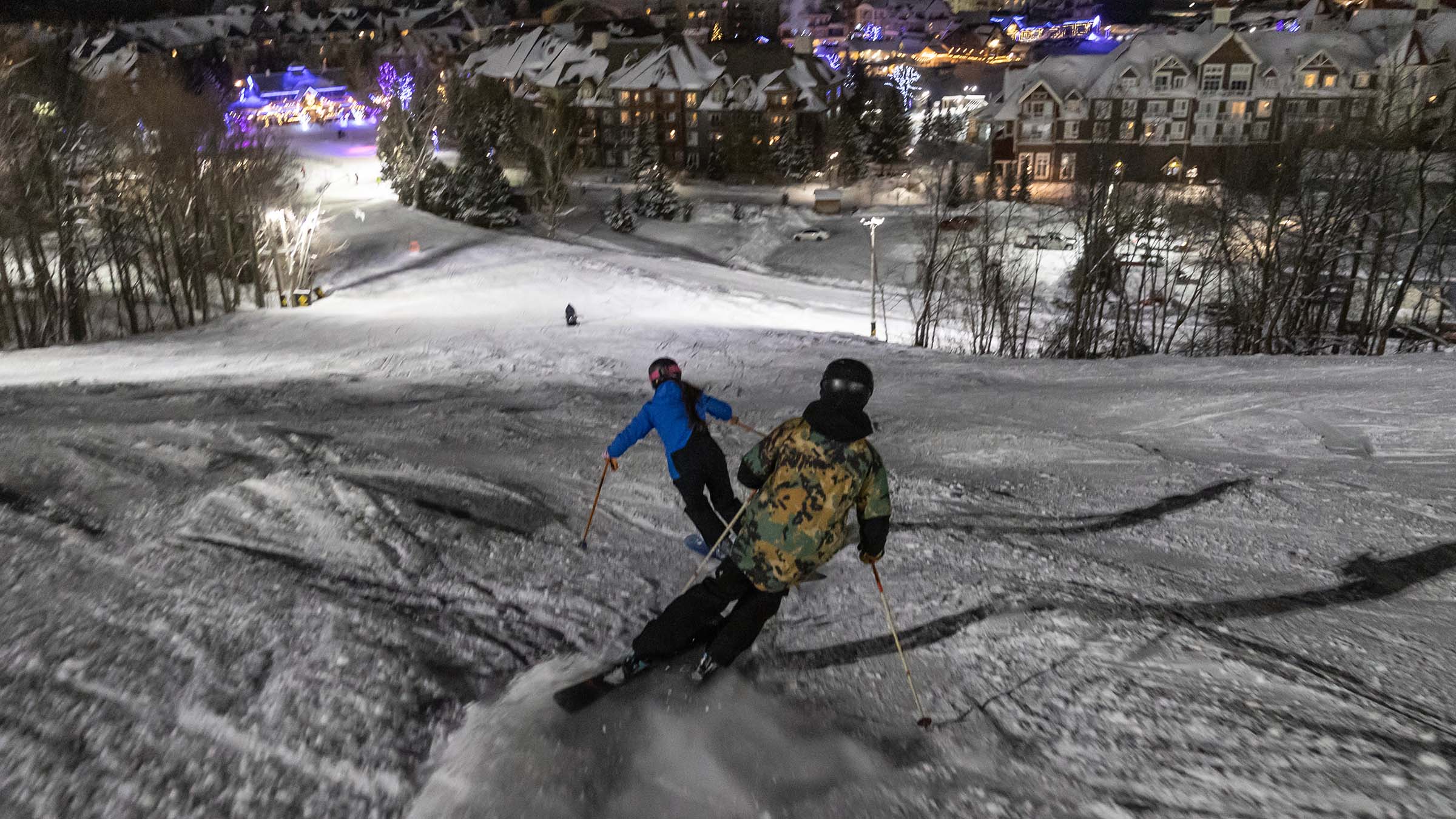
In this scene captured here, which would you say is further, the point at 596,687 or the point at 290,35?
the point at 290,35

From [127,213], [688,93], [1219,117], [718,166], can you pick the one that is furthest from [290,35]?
[1219,117]

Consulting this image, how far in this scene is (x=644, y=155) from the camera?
55375 millimetres

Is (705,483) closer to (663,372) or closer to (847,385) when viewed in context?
(663,372)

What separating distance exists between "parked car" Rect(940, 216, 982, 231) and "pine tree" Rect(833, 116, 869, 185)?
2317cm

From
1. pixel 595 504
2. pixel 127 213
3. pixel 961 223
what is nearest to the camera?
pixel 595 504

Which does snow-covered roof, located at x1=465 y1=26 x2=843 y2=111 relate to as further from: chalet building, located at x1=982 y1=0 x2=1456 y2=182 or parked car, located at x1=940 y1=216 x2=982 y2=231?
parked car, located at x1=940 y1=216 x2=982 y2=231

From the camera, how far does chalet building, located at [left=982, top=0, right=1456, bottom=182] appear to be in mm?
43375

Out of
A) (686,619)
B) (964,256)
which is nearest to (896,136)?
(964,256)

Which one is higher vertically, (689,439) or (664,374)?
(664,374)

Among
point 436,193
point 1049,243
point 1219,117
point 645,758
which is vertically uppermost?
point 1219,117

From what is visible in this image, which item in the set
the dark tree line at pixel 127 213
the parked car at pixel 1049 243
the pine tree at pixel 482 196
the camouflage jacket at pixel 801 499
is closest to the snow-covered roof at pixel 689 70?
the pine tree at pixel 482 196

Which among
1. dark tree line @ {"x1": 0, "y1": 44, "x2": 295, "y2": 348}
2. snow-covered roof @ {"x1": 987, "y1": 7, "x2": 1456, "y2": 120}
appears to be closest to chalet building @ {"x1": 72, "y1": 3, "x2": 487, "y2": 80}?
snow-covered roof @ {"x1": 987, "y1": 7, "x2": 1456, "y2": 120}

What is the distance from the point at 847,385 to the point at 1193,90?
51.6m

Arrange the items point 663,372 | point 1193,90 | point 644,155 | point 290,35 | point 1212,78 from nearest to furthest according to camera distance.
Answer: point 663,372 < point 1212,78 < point 1193,90 < point 644,155 < point 290,35
